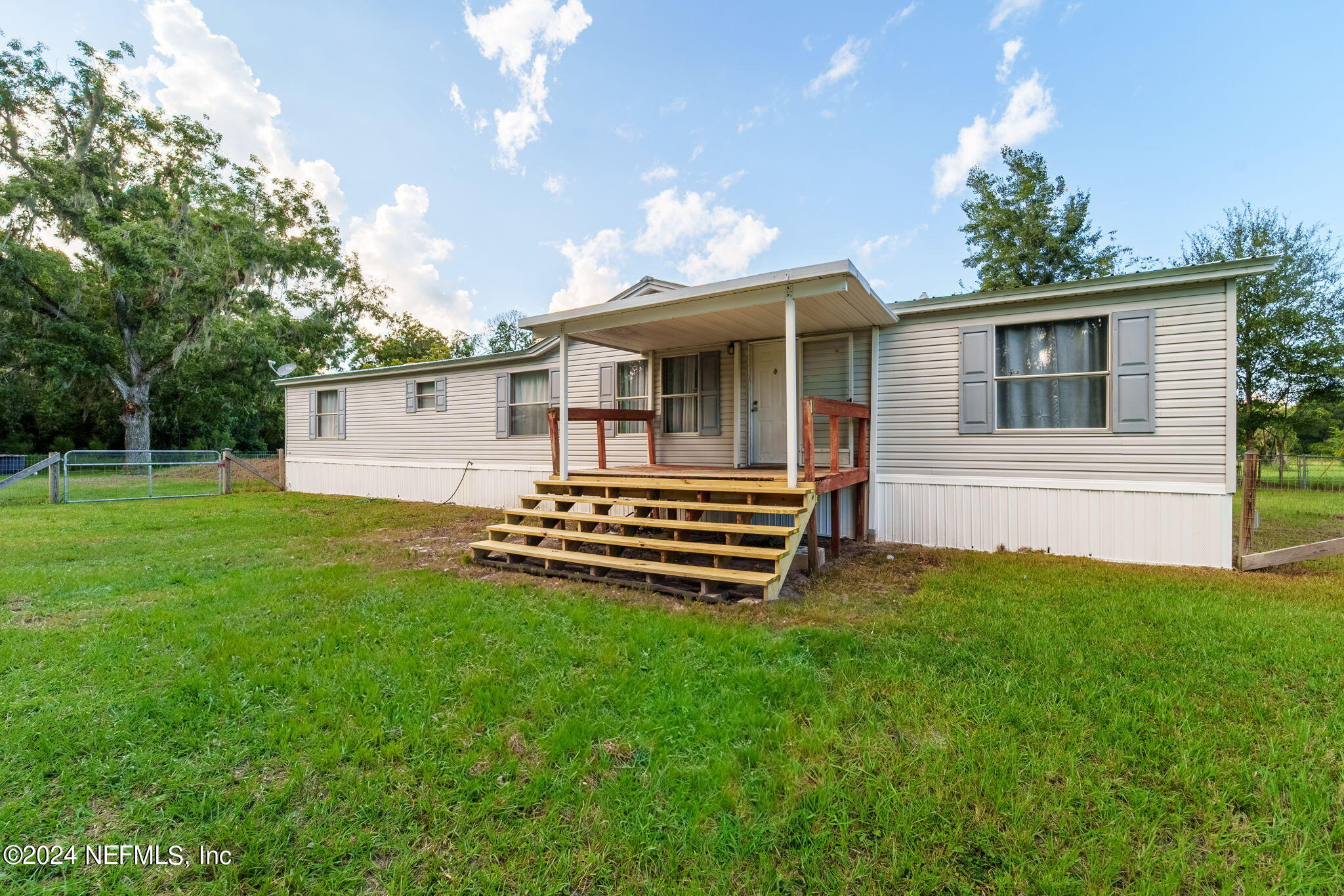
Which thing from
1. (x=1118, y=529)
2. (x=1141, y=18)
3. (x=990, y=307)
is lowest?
(x=1118, y=529)

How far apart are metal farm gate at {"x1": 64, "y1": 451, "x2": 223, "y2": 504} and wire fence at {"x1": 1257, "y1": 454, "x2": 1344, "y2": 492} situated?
2603 cm

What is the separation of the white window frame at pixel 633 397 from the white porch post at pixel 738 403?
138 centimetres

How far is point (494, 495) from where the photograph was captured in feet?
32.8

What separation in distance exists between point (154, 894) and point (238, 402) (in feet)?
81.8

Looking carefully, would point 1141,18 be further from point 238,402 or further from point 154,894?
point 238,402

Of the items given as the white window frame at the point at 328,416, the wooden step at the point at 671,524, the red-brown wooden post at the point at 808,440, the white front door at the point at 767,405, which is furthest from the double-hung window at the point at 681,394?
the white window frame at the point at 328,416

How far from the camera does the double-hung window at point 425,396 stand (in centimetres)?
1096

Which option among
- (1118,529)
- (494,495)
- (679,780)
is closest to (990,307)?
(1118,529)

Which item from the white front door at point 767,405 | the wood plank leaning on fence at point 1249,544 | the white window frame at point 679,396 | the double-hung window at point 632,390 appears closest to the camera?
the wood plank leaning on fence at point 1249,544

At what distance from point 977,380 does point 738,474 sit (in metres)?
3.10

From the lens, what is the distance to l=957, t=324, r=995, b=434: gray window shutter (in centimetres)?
610

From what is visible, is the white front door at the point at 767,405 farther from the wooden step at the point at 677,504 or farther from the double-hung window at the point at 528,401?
the double-hung window at the point at 528,401

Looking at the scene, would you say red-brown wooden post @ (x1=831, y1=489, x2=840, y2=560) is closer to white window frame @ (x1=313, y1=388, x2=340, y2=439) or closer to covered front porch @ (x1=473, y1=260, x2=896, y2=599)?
covered front porch @ (x1=473, y1=260, x2=896, y2=599)

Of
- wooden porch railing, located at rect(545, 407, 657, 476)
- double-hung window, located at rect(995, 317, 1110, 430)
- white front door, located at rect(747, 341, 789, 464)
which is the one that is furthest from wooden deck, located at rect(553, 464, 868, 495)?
double-hung window, located at rect(995, 317, 1110, 430)
